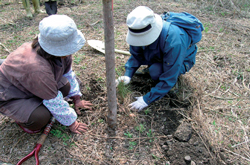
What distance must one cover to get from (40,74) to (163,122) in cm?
136

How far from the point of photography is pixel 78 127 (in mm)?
1854

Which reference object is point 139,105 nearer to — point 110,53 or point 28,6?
point 110,53

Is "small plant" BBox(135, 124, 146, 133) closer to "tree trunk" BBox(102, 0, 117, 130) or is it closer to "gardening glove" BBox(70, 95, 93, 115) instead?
"tree trunk" BBox(102, 0, 117, 130)

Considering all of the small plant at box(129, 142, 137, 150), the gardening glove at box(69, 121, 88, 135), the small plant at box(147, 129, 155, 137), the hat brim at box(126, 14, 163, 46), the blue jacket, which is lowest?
the small plant at box(129, 142, 137, 150)

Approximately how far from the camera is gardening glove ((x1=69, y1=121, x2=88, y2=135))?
179 cm

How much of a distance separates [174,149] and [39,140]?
1277mm

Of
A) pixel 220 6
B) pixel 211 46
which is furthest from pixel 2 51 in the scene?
pixel 220 6

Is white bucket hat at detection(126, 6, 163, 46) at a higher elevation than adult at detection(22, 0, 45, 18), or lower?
higher

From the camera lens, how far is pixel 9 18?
14.7 feet

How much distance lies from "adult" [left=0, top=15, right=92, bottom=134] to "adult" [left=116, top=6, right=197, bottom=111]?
53cm

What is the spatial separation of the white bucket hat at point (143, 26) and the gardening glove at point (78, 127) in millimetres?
1000

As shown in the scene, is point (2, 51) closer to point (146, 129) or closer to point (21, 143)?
point (21, 143)

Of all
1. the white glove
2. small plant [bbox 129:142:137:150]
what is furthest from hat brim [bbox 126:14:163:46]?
small plant [bbox 129:142:137:150]

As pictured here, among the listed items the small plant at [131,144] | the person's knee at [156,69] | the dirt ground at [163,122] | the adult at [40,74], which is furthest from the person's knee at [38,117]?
the person's knee at [156,69]
